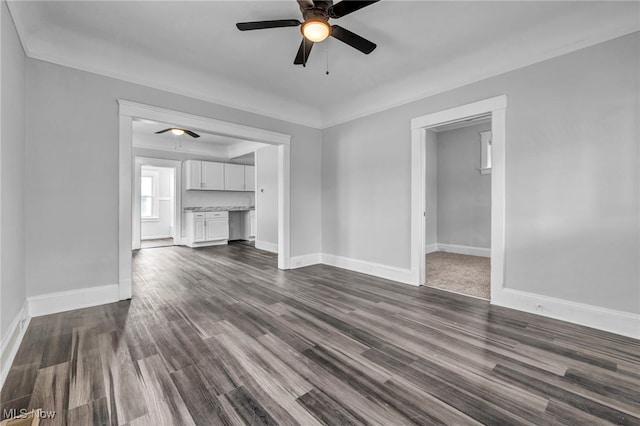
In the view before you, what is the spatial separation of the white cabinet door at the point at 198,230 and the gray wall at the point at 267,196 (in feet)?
4.84

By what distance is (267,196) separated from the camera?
6.54 m

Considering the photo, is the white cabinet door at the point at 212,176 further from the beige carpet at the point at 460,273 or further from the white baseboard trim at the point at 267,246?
the beige carpet at the point at 460,273

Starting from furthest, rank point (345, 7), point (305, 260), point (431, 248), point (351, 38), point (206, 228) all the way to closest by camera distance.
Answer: point (206, 228)
point (431, 248)
point (305, 260)
point (351, 38)
point (345, 7)

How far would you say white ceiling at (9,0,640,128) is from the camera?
2338mm

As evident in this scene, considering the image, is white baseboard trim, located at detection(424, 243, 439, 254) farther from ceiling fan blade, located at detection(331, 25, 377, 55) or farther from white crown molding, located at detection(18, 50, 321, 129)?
ceiling fan blade, located at detection(331, 25, 377, 55)

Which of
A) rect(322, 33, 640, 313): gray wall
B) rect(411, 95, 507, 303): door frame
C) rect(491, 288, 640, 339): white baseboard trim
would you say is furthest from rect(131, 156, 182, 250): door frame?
rect(491, 288, 640, 339): white baseboard trim

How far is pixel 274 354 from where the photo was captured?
195 cm

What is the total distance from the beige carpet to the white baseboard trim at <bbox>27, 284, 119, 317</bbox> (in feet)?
12.5

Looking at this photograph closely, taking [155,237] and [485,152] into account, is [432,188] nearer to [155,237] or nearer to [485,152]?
[485,152]

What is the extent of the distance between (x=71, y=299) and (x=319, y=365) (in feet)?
8.81

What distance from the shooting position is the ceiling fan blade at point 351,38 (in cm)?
219

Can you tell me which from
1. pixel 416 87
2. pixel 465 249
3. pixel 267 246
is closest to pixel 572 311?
pixel 416 87

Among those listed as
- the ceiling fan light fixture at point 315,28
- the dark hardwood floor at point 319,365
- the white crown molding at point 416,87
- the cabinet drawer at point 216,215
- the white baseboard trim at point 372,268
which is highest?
the white crown molding at point 416,87

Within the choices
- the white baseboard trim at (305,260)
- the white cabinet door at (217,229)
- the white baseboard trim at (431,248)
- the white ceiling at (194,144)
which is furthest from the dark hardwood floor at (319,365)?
the white ceiling at (194,144)
